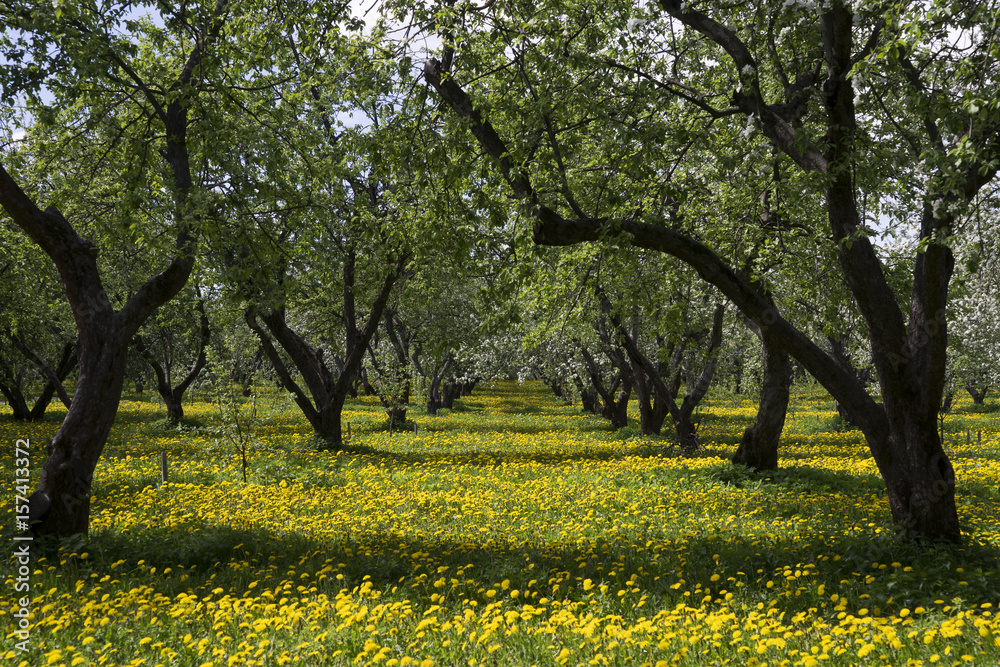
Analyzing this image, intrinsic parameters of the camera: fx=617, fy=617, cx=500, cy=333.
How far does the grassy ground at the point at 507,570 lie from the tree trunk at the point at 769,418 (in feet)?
2.09

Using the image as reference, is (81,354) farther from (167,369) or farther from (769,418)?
(167,369)

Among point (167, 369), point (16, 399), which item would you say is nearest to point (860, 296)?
point (167, 369)

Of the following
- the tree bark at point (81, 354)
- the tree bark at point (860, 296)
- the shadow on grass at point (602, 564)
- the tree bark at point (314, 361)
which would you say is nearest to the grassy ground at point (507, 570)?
the shadow on grass at point (602, 564)

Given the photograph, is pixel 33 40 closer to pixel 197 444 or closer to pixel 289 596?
pixel 289 596

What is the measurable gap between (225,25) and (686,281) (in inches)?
332

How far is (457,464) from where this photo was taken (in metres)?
15.8

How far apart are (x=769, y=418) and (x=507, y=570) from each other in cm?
824

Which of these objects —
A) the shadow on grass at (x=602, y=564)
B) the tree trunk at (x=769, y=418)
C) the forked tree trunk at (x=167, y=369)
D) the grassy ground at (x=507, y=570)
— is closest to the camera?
the grassy ground at (x=507, y=570)

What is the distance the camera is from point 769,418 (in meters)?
13.1

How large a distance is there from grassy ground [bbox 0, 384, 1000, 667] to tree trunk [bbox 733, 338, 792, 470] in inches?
25.0

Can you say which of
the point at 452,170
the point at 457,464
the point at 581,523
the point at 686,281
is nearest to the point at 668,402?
the point at 457,464

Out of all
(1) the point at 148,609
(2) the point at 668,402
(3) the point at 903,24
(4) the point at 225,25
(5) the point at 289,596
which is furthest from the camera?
(2) the point at 668,402

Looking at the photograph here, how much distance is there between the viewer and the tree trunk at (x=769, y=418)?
Result: 41.5 ft

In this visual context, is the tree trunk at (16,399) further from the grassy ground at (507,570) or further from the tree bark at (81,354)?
the tree bark at (81,354)
